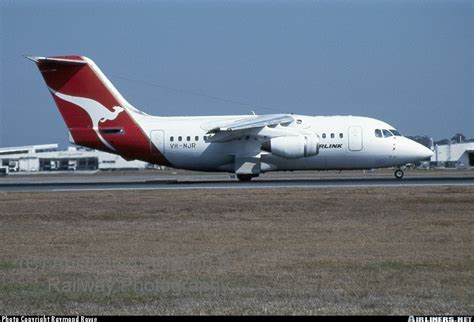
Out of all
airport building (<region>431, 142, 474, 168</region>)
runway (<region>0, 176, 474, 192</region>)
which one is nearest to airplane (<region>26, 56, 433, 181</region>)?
runway (<region>0, 176, 474, 192</region>)

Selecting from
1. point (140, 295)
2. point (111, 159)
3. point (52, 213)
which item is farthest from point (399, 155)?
point (111, 159)

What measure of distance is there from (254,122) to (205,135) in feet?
9.28

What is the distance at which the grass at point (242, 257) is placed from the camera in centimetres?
1035

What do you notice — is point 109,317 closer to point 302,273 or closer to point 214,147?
point 302,273

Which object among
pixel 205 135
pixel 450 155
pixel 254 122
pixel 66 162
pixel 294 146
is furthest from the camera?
pixel 66 162

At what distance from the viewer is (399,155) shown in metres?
41.8

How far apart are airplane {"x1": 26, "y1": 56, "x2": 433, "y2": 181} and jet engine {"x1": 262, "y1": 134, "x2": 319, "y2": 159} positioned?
55cm

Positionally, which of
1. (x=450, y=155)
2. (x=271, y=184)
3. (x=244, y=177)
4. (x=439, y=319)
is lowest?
(x=439, y=319)

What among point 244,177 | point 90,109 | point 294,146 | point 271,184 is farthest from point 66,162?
point 271,184

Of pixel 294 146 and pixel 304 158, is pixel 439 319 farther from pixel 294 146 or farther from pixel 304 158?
pixel 304 158

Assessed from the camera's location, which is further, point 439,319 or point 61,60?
point 61,60

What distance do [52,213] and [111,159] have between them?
112 m

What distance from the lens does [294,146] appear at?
40.0 m

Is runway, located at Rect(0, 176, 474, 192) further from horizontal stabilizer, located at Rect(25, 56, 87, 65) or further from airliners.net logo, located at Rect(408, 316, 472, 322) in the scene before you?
airliners.net logo, located at Rect(408, 316, 472, 322)
